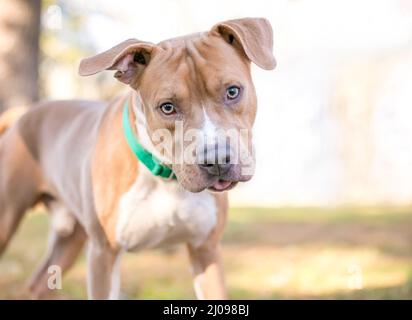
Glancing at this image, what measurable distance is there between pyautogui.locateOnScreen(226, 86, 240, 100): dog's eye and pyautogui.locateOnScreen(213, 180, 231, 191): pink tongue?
373 mm

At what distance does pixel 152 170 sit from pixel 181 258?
3331 millimetres

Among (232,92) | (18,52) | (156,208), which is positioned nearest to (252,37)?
(232,92)

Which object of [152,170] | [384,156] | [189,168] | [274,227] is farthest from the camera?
[384,156]

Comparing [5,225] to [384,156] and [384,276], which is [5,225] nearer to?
[384,276]

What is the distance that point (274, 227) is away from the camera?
784cm

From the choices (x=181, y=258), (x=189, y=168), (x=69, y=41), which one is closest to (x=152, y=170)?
(x=189, y=168)

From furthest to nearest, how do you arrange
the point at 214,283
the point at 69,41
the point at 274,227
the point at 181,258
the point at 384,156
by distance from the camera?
the point at 69,41 → the point at 384,156 → the point at 274,227 → the point at 181,258 → the point at 214,283

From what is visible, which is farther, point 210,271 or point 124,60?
point 210,271

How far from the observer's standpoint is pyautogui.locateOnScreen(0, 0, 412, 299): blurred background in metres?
6.00

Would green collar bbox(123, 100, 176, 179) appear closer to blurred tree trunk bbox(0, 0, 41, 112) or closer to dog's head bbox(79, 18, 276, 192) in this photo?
dog's head bbox(79, 18, 276, 192)

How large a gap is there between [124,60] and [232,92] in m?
0.53

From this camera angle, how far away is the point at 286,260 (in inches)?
257

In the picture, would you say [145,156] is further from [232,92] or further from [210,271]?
[210,271]

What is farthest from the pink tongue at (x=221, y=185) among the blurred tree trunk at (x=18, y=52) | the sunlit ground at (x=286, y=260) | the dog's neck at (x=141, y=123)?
the blurred tree trunk at (x=18, y=52)
